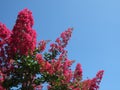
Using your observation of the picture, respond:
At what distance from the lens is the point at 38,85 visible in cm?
1739

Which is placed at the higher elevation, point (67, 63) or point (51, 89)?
point (67, 63)

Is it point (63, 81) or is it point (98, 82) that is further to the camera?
point (98, 82)

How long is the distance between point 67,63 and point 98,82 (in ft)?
6.32

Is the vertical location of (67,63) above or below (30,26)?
below

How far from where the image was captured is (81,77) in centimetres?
1788

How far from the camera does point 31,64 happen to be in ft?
54.9

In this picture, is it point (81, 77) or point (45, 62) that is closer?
point (45, 62)

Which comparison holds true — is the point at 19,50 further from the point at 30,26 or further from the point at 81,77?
the point at 81,77

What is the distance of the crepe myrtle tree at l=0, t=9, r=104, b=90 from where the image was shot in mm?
16812

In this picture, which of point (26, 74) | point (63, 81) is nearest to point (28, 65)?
point (26, 74)

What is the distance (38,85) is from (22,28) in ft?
8.94

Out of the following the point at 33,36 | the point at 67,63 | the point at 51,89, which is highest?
the point at 33,36

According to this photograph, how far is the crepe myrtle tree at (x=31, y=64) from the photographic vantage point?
55.2 ft

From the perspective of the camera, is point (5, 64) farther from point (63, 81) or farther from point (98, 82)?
point (98, 82)
